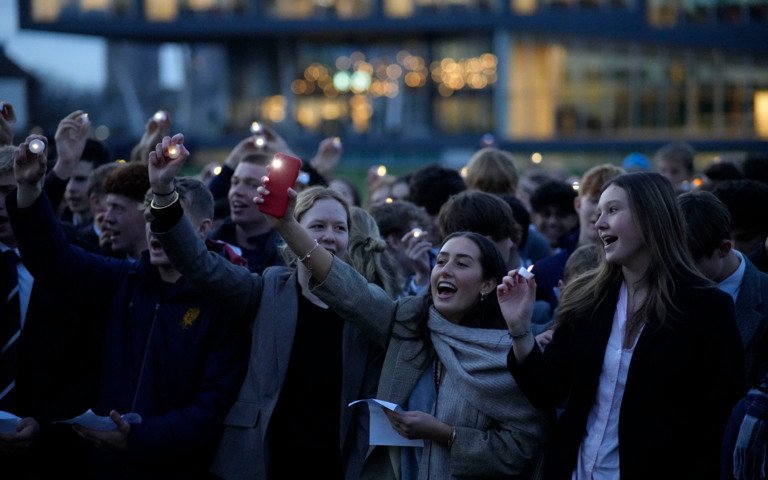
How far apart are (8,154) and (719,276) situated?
3.47m

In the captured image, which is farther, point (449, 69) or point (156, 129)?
point (449, 69)

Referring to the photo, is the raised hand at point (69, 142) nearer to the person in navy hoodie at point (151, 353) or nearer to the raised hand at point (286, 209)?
the person in navy hoodie at point (151, 353)

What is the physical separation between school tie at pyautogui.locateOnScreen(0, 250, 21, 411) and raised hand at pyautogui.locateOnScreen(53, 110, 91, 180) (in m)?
0.73

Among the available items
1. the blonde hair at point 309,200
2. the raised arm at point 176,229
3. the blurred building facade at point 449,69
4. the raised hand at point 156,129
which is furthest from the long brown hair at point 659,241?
the blurred building facade at point 449,69

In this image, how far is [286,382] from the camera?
4941 mm

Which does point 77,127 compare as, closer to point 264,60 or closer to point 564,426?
point 564,426

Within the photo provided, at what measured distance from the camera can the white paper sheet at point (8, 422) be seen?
511cm

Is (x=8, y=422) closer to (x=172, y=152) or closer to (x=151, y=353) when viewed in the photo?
(x=151, y=353)

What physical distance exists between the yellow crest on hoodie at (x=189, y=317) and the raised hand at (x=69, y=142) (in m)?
1.33

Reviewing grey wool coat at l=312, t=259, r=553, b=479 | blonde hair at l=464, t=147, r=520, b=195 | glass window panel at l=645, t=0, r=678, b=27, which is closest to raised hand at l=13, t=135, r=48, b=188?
grey wool coat at l=312, t=259, r=553, b=479

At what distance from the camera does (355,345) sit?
5.01 metres

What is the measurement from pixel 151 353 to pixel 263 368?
0.52 meters

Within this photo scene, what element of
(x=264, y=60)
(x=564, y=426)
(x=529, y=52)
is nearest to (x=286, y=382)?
(x=564, y=426)

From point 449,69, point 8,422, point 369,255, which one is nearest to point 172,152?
point 369,255
